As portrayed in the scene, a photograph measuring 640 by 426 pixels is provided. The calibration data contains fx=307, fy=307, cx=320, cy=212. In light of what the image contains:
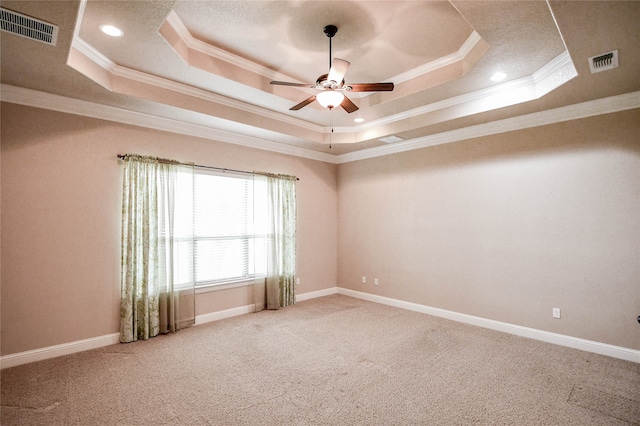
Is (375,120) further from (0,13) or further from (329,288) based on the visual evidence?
(0,13)

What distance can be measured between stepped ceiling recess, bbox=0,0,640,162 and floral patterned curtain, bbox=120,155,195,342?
0.75 m

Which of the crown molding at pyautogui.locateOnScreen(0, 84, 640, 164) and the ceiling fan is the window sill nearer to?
the crown molding at pyautogui.locateOnScreen(0, 84, 640, 164)

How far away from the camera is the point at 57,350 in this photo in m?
3.36

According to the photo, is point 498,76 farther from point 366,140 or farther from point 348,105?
point 366,140

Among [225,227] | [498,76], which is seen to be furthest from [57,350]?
[498,76]

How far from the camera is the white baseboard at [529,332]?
10.8 ft

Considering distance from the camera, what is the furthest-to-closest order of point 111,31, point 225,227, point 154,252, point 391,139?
point 391,139, point 225,227, point 154,252, point 111,31

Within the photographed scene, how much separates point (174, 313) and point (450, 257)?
407cm

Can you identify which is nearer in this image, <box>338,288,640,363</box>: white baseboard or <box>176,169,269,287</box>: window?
<box>338,288,640,363</box>: white baseboard

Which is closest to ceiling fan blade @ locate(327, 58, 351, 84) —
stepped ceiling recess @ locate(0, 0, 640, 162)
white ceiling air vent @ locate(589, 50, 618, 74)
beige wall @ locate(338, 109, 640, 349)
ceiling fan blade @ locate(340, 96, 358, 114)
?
ceiling fan blade @ locate(340, 96, 358, 114)

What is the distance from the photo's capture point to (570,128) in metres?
3.67

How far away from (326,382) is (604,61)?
3708mm

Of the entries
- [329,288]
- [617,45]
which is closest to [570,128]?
[617,45]

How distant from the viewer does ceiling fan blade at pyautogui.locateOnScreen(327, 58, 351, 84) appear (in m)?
2.74
